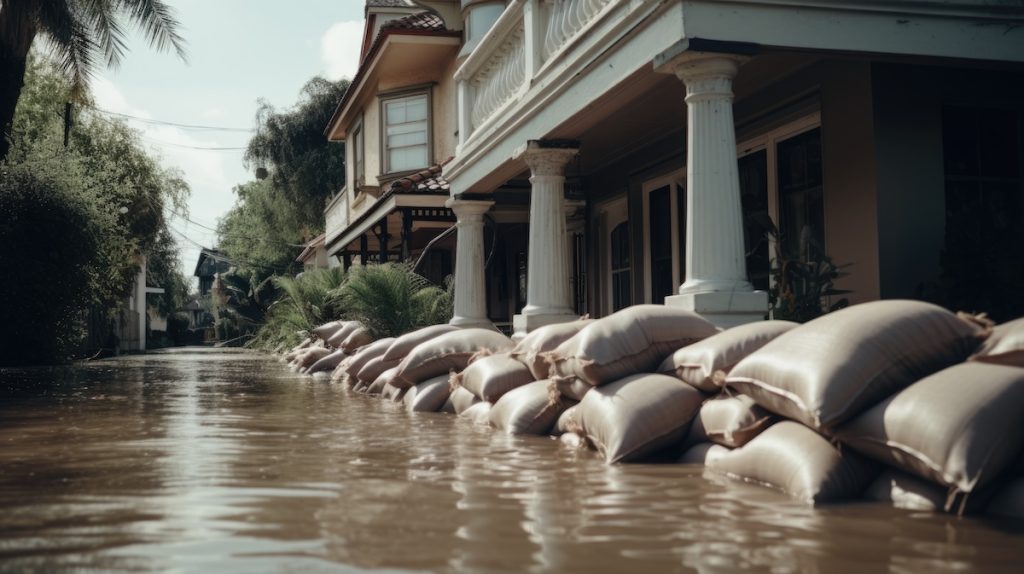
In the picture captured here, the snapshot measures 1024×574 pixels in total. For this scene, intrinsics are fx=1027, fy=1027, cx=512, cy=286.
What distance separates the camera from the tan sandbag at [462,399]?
7.98 meters

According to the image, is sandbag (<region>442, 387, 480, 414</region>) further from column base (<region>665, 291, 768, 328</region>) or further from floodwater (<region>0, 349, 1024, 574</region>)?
column base (<region>665, 291, 768, 328</region>)

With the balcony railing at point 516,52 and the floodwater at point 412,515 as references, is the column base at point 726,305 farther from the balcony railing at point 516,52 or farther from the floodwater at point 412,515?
the balcony railing at point 516,52

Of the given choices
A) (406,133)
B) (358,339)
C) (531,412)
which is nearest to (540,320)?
(531,412)

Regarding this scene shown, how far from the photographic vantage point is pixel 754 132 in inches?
377

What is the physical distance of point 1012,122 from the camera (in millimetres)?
8398

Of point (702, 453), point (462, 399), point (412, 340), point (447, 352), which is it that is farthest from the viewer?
point (412, 340)

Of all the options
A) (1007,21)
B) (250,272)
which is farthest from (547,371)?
(250,272)

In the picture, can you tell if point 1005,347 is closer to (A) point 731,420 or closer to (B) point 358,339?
(A) point 731,420

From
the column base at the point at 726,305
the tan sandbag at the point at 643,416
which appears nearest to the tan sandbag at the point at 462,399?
the column base at the point at 726,305

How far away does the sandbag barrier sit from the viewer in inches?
140

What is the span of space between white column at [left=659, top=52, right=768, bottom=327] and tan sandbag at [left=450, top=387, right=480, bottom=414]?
1.95m

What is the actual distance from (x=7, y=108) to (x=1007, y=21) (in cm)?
1505

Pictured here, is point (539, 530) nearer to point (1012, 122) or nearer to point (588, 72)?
point (588, 72)

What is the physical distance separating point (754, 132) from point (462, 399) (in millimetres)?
3824
